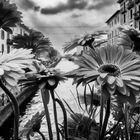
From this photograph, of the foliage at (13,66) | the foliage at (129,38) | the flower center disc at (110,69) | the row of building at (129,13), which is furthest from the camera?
the row of building at (129,13)

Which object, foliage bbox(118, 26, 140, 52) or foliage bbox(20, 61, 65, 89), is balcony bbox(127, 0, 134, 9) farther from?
foliage bbox(20, 61, 65, 89)

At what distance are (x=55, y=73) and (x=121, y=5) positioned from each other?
29993 mm

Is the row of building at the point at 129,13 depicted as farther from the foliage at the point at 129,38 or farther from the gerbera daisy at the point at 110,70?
the gerbera daisy at the point at 110,70

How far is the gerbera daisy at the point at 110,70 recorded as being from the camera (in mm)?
493

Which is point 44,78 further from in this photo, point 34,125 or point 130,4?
point 130,4

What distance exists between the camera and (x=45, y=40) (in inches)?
39.3

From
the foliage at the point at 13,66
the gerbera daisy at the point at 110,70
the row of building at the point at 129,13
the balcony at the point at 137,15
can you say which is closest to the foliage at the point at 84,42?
the gerbera daisy at the point at 110,70

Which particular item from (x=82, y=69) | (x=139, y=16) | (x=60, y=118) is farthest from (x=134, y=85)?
(x=139, y=16)

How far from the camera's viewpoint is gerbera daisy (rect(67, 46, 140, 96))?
0.49m

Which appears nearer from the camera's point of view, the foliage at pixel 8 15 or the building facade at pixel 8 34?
the foliage at pixel 8 15

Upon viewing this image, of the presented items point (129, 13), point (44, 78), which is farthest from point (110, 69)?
point (129, 13)

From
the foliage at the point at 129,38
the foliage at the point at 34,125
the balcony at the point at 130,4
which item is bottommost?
the foliage at the point at 34,125

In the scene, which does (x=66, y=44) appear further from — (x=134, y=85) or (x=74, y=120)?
(x=134, y=85)

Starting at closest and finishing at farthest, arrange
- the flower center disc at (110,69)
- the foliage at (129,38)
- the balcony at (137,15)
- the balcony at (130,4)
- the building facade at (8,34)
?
the flower center disc at (110,69), the foliage at (129,38), the building facade at (8,34), the balcony at (137,15), the balcony at (130,4)
